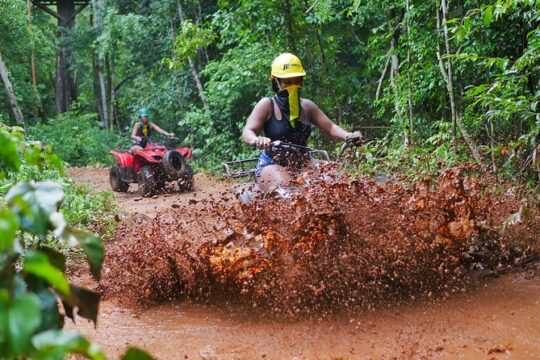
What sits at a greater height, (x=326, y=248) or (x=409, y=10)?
(x=409, y=10)

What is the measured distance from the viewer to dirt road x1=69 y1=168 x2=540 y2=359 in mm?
3707

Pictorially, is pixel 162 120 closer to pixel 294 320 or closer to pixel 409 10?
pixel 409 10

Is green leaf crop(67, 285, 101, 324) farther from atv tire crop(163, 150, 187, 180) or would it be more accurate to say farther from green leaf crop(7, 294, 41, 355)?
atv tire crop(163, 150, 187, 180)

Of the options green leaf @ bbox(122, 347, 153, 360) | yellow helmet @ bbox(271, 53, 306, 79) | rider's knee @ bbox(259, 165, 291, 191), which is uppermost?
yellow helmet @ bbox(271, 53, 306, 79)

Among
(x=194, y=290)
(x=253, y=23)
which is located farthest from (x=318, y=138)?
(x=194, y=290)

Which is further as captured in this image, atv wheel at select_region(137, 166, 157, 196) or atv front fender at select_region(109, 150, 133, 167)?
atv front fender at select_region(109, 150, 133, 167)

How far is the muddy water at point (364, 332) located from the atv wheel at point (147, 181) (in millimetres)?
7455

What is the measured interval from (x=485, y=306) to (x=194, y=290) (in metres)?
2.19

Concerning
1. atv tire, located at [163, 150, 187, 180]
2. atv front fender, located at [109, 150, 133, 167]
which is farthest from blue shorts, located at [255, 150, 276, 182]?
atv front fender, located at [109, 150, 133, 167]

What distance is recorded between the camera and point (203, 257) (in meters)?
4.71

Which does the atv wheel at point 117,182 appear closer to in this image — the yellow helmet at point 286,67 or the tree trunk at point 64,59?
the yellow helmet at point 286,67

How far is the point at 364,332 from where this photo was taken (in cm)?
405

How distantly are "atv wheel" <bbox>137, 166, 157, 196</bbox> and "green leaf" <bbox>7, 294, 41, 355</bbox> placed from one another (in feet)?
36.9

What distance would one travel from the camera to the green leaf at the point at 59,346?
1022 mm
